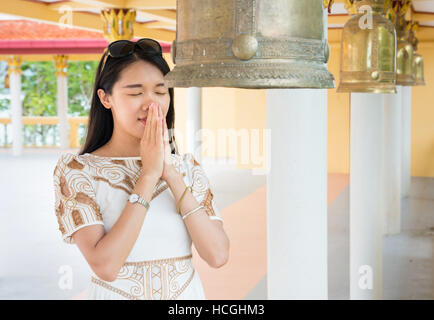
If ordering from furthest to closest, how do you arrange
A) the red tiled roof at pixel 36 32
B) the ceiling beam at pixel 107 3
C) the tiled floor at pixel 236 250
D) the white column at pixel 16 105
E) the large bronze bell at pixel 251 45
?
the white column at pixel 16 105 < the red tiled roof at pixel 36 32 < the ceiling beam at pixel 107 3 < the tiled floor at pixel 236 250 < the large bronze bell at pixel 251 45

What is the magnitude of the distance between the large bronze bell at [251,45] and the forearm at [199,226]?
0.54 metres

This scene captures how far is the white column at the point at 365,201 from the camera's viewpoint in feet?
18.9

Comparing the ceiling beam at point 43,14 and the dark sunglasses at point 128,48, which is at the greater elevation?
the ceiling beam at point 43,14

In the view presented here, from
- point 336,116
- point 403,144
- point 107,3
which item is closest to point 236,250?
point 107,3

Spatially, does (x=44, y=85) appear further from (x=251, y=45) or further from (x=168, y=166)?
(x=251, y=45)

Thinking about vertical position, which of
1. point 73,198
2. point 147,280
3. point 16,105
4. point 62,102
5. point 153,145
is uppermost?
point 62,102

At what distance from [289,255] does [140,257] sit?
149 centimetres

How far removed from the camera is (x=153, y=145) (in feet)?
5.82

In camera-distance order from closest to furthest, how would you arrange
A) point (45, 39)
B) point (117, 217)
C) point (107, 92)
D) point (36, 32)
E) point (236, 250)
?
point (117, 217) < point (107, 92) < point (236, 250) < point (36, 32) < point (45, 39)

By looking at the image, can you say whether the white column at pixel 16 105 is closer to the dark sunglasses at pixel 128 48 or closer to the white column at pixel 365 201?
the white column at pixel 365 201

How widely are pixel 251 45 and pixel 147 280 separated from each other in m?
0.86

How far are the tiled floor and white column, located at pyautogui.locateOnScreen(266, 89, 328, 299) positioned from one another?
2.77 m

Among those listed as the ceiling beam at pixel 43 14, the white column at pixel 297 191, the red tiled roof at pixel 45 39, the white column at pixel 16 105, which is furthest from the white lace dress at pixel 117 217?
the white column at pixel 16 105
